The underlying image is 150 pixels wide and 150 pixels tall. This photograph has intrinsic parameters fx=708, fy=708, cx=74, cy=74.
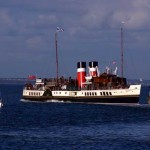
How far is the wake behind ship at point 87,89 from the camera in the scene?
150 metres

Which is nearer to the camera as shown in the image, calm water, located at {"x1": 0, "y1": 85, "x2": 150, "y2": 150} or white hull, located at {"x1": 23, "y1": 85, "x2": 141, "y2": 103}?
calm water, located at {"x1": 0, "y1": 85, "x2": 150, "y2": 150}

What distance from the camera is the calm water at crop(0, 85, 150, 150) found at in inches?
2963

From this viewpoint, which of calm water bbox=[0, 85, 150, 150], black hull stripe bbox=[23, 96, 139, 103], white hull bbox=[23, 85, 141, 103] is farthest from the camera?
black hull stripe bbox=[23, 96, 139, 103]

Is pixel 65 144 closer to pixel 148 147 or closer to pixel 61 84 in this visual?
pixel 148 147

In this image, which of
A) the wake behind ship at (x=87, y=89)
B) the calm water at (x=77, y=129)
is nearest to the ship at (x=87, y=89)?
the wake behind ship at (x=87, y=89)

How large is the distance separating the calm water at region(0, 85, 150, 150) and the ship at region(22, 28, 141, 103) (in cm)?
1207

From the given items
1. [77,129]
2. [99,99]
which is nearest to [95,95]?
[99,99]

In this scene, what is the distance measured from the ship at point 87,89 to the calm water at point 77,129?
1207 cm

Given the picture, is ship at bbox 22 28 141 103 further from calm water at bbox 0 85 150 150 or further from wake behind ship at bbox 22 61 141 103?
calm water at bbox 0 85 150 150

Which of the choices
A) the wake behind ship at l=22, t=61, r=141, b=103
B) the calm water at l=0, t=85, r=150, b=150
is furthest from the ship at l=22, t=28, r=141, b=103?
the calm water at l=0, t=85, r=150, b=150

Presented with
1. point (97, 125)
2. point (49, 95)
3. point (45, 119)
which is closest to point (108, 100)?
point (49, 95)

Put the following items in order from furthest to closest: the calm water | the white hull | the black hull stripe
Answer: the black hull stripe
the white hull
the calm water

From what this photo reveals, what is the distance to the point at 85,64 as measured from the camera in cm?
16425

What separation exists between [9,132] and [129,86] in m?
64.7
